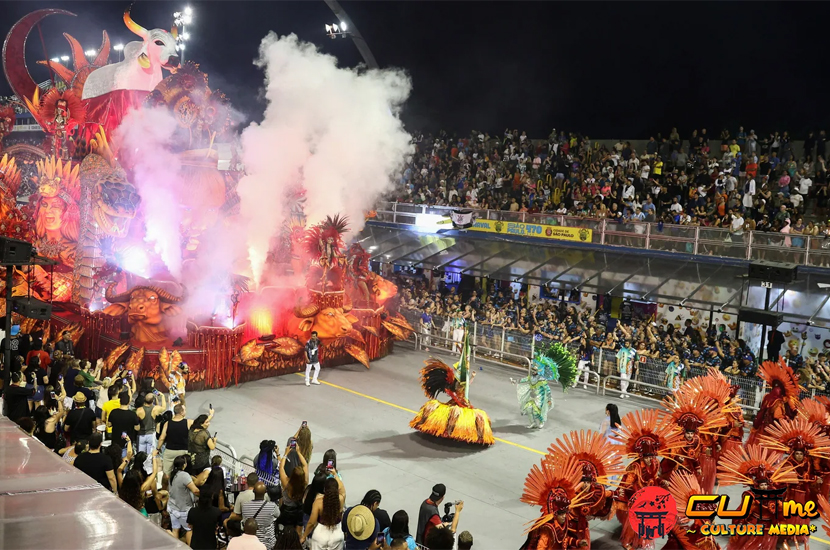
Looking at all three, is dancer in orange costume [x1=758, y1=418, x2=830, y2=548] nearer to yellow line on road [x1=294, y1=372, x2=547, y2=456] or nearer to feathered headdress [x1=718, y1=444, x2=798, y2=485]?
feathered headdress [x1=718, y1=444, x2=798, y2=485]

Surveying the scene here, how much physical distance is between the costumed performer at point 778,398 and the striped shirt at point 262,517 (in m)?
7.70

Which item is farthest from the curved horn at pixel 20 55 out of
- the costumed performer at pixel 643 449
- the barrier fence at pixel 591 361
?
the costumed performer at pixel 643 449

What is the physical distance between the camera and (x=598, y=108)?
26359 millimetres

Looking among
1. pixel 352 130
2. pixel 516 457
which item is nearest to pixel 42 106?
pixel 352 130

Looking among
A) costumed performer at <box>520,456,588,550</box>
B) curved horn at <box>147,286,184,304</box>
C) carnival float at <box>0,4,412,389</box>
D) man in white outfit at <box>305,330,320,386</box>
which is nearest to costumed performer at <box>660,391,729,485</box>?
costumed performer at <box>520,456,588,550</box>

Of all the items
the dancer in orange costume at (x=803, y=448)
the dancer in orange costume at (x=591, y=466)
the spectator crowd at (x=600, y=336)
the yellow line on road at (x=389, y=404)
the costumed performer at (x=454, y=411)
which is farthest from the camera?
the spectator crowd at (x=600, y=336)

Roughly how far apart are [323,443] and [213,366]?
13.8 ft

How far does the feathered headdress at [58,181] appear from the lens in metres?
20.8

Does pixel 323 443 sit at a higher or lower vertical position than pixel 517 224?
lower

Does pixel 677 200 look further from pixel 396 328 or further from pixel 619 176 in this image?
pixel 396 328

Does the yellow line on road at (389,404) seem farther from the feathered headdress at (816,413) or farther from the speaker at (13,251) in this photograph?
the speaker at (13,251)

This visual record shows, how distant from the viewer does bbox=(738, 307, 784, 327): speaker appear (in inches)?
547

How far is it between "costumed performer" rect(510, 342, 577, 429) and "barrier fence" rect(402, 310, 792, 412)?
221 centimetres

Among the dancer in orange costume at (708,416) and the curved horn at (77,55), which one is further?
the curved horn at (77,55)
